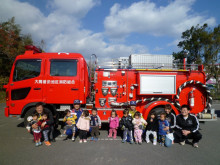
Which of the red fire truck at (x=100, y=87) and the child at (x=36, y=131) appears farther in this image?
the red fire truck at (x=100, y=87)

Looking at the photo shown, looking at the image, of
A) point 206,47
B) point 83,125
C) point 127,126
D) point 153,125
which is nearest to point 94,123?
point 83,125

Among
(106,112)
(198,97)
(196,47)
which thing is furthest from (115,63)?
(196,47)

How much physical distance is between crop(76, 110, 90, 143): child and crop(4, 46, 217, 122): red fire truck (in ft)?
1.81

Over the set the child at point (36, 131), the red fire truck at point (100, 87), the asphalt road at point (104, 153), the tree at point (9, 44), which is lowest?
the asphalt road at point (104, 153)

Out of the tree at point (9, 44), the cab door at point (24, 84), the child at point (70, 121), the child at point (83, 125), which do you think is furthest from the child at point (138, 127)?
the tree at point (9, 44)

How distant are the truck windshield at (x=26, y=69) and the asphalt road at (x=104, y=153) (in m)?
2.03

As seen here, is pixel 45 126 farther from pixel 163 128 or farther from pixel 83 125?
pixel 163 128

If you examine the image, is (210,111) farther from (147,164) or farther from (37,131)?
(37,131)

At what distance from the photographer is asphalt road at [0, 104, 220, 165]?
305cm

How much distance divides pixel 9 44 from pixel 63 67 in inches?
517

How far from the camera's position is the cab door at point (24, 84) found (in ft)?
15.4

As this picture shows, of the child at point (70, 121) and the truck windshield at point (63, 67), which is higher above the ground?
the truck windshield at point (63, 67)

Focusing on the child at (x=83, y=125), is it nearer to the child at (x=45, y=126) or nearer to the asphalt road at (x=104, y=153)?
the asphalt road at (x=104, y=153)

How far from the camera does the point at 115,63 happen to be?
17.0ft
